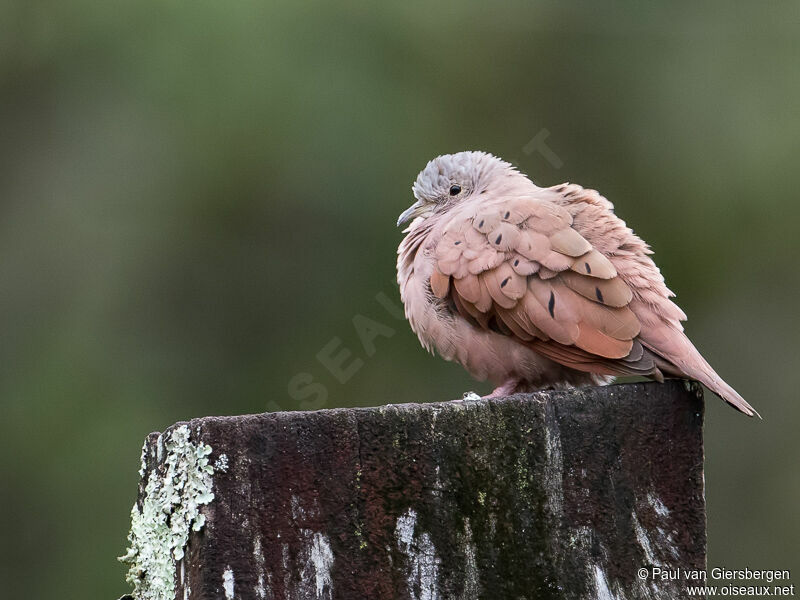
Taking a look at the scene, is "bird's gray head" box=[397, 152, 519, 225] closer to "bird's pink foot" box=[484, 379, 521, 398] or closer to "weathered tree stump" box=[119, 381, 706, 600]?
"bird's pink foot" box=[484, 379, 521, 398]

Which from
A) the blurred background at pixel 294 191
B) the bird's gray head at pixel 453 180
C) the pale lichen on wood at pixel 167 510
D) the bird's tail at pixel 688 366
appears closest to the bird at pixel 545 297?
the bird's tail at pixel 688 366

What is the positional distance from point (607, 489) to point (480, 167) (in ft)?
9.98

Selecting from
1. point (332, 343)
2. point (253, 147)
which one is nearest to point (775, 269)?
point (332, 343)

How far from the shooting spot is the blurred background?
30.9ft

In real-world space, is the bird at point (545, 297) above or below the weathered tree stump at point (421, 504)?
above

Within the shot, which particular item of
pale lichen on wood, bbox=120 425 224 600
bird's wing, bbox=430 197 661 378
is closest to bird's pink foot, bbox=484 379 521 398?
bird's wing, bbox=430 197 661 378

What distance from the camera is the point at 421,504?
2805 millimetres

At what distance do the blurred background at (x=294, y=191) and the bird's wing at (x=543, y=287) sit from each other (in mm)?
5024

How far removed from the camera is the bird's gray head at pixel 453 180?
569cm

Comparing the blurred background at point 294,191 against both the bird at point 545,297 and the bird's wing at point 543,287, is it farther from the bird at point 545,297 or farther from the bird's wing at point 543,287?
the bird's wing at point 543,287

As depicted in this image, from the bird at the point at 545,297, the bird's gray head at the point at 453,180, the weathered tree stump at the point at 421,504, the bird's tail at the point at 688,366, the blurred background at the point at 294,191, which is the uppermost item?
the blurred background at the point at 294,191

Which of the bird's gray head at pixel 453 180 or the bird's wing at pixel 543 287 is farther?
the bird's gray head at pixel 453 180

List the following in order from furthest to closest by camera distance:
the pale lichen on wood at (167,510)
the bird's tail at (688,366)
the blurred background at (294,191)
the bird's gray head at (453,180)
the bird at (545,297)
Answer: the blurred background at (294,191) → the bird's gray head at (453,180) → the bird at (545,297) → the bird's tail at (688,366) → the pale lichen on wood at (167,510)

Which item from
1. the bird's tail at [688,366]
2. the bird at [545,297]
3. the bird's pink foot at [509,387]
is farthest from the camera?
the bird's pink foot at [509,387]
